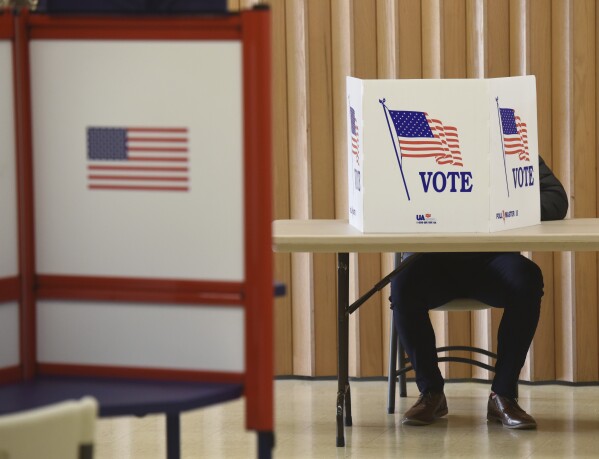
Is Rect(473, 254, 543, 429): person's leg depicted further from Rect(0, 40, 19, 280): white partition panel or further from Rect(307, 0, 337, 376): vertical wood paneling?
Rect(0, 40, 19, 280): white partition panel

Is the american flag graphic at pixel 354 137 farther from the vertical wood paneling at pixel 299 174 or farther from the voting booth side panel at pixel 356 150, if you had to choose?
the vertical wood paneling at pixel 299 174

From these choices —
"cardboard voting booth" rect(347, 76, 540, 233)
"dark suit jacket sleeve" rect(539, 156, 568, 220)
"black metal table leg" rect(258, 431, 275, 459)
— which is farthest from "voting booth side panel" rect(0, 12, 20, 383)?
"dark suit jacket sleeve" rect(539, 156, 568, 220)

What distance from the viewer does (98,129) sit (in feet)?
6.25

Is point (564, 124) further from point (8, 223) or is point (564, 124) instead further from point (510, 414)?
point (8, 223)

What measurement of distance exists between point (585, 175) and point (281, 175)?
126 cm

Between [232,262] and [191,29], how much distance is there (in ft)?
1.29

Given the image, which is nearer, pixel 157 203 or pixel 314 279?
pixel 157 203

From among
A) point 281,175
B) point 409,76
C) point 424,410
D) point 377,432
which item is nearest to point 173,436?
point 377,432

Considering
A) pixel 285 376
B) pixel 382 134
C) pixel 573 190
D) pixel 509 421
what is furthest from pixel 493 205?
pixel 285 376

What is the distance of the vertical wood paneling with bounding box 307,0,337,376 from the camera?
4.70 m

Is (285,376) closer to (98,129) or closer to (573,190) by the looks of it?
(573,190)

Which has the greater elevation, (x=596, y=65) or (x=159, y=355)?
(x=596, y=65)

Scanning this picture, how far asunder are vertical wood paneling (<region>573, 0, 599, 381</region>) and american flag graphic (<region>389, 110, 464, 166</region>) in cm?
130

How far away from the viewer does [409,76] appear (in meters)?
4.66
